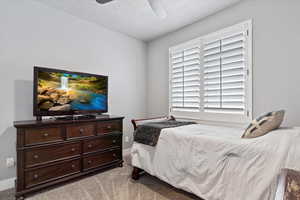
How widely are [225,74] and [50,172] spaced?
2.88 m

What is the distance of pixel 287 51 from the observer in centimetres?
201

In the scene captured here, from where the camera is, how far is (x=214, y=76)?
105 inches

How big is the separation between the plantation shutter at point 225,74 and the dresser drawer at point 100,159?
1762 millimetres

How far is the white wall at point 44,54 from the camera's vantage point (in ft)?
7.02

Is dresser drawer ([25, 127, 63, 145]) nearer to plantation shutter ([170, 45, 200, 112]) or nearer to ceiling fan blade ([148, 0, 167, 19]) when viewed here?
ceiling fan blade ([148, 0, 167, 19])

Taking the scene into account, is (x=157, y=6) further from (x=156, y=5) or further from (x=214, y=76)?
(x=214, y=76)

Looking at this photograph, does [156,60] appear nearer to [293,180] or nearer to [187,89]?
[187,89]

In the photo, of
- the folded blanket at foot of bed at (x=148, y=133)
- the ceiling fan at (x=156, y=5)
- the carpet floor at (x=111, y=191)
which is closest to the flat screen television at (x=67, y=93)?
the folded blanket at foot of bed at (x=148, y=133)

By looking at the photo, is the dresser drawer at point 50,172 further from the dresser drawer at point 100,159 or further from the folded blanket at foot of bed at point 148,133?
the folded blanket at foot of bed at point 148,133

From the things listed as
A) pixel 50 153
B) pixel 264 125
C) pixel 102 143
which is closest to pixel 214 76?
pixel 264 125

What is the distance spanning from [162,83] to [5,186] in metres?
3.08

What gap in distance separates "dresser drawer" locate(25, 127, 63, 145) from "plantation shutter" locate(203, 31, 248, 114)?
2.35 meters

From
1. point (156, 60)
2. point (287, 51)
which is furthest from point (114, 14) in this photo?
point (287, 51)

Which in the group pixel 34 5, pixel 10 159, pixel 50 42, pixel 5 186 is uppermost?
pixel 34 5
